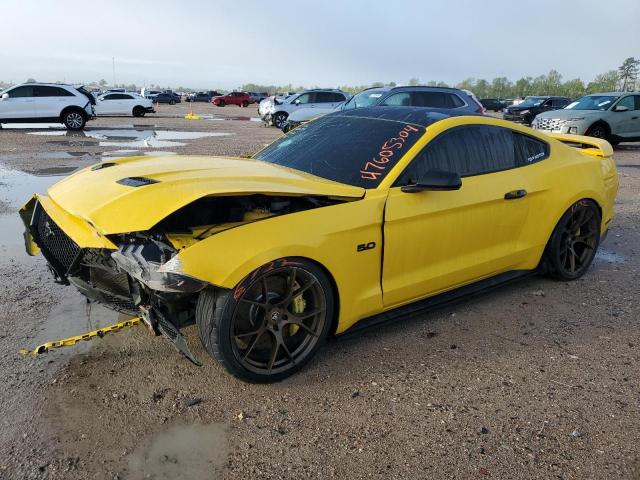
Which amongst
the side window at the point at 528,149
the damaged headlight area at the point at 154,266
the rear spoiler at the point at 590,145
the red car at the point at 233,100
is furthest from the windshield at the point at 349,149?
the red car at the point at 233,100

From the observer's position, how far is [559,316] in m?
4.12

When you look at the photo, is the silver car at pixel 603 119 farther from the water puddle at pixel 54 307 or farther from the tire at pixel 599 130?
the water puddle at pixel 54 307

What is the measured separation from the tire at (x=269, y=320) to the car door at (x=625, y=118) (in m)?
15.5

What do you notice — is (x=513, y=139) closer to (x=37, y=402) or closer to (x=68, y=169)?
(x=37, y=402)

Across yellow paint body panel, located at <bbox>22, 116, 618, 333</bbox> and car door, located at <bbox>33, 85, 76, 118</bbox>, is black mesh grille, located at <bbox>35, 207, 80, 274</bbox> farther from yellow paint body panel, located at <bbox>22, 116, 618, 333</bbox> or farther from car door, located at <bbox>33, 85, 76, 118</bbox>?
car door, located at <bbox>33, 85, 76, 118</bbox>

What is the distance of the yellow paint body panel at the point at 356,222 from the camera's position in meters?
2.79

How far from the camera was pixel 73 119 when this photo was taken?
65.5 ft

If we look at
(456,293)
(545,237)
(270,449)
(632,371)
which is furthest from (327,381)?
(545,237)

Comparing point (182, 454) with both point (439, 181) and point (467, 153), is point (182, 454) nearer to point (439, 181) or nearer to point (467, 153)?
point (439, 181)

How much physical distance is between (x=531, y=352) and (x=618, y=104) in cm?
1500

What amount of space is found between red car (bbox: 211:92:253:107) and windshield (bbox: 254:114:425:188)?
49302mm

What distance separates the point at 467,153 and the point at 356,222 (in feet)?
4.11

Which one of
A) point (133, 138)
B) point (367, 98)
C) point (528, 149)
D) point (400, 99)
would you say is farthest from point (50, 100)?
point (528, 149)

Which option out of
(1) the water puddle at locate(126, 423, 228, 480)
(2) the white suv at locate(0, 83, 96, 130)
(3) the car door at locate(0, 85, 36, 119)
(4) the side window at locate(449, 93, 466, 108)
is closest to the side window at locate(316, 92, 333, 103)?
(2) the white suv at locate(0, 83, 96, 130)
